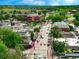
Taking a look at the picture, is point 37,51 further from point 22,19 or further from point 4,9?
point 4,9

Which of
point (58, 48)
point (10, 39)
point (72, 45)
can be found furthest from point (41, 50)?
point (72, 45)

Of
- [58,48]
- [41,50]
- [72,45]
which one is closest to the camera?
[58,48]

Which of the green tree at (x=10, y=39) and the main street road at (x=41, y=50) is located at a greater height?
the green tree at (x=10, y=39)

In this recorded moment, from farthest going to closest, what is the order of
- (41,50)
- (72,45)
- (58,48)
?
(72,45) → (41,50) → (58,48)

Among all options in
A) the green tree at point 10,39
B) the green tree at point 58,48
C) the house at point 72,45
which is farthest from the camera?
the green tree at point 10,39

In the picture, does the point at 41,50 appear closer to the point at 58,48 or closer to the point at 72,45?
the point at 58,48

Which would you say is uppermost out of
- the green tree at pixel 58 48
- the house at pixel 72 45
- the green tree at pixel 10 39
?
the green tree at pixel 10 39

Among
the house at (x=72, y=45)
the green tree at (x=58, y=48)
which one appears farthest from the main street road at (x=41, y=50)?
the house at (x=72, y=45)

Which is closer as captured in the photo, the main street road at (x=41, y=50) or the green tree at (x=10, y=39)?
the main street road at (x=41, y=50)

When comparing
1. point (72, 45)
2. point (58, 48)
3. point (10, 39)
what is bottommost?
point (72, 45)

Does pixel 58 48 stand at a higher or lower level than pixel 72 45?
higher

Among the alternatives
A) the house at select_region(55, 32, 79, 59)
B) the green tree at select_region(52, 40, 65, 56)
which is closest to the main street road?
the green tree at select_region(52, 40, 65, 56)

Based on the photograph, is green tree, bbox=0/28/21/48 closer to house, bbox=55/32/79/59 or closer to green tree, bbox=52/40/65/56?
green tree, bbox=52/40/65/56

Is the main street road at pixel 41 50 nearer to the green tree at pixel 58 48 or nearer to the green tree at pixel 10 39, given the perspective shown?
the green tree at pixel 58 48
